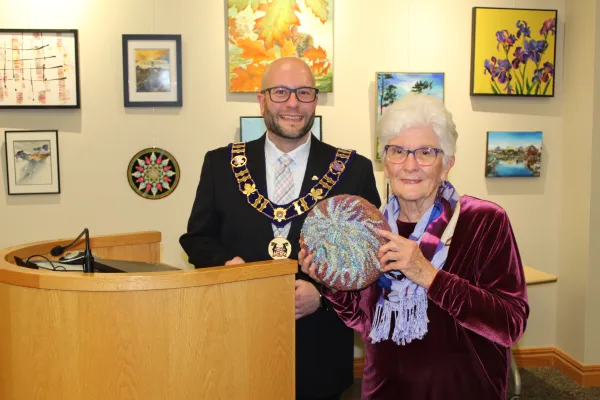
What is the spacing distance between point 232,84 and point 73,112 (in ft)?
2.94

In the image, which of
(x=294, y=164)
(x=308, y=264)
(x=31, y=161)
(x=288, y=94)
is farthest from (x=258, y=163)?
(x=31, y=161)

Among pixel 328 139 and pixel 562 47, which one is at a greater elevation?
pixel 562 47

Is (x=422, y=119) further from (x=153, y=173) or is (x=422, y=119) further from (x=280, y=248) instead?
(x=153, y=173)

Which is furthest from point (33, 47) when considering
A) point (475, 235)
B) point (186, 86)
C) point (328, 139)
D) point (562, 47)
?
point (562, 47)

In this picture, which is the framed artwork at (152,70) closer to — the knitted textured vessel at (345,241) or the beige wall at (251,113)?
the beige wall at (251,113)

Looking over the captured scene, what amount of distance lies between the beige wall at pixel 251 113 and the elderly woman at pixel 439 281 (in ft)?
6.64

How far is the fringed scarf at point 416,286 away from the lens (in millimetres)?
1398

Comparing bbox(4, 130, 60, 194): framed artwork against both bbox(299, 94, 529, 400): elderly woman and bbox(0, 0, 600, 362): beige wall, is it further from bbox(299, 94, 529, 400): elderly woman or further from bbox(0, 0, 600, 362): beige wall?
bbox(299, 94, 529, 400): elderly woman

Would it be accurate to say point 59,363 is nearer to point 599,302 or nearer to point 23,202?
point 23,202

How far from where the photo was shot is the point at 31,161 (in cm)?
322

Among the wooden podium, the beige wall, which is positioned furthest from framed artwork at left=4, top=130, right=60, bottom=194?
the wooden podium

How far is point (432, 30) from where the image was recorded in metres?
3.47

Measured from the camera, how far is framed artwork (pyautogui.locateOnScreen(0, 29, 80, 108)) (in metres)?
3.16

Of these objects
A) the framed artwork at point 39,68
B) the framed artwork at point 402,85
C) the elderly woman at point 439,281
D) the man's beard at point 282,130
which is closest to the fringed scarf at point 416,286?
the elderly woman at point 439,281
